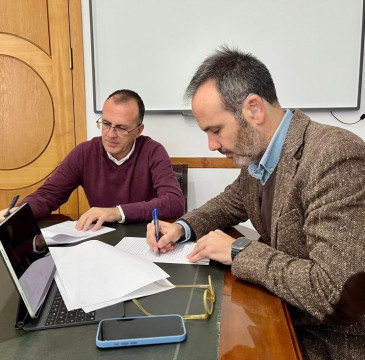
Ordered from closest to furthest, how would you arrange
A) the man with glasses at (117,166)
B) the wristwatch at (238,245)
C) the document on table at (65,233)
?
the wristwatch at (238,245) < the document on table at (65,233) < the man with glasses at (117,166)

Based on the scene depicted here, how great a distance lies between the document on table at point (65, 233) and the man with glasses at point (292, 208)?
27 cm

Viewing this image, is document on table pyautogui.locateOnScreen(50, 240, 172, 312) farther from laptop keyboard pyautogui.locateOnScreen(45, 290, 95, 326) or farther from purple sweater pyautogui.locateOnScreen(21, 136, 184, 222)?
purple sweater pyautogui.locateOnScreen(21, 136, 184, 222)

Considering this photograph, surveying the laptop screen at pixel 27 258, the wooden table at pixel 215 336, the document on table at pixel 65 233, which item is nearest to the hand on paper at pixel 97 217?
the document on table at pixel 65 233

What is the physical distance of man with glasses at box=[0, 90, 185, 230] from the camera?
1.98m

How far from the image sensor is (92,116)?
2730mm

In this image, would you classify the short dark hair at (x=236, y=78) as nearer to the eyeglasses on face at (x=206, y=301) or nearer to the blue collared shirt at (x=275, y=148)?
the blue collared shirt at (x=275, y=148)

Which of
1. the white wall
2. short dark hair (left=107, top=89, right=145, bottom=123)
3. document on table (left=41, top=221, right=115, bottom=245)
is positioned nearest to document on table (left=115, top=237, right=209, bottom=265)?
document on table (left=41, top=221, right=115, bottom=245)

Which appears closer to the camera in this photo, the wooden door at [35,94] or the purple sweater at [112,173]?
the purple sweater at [112,173]

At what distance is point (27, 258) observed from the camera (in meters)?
0.84

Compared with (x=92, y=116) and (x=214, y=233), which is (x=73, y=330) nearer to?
(x=214, y=233)

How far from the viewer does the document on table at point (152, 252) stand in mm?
1121

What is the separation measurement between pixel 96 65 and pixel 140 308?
7.11 feet

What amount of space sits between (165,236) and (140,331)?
1.67ft

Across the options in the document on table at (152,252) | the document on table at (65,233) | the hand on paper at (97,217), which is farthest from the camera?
the hand on paper at (97,217)
